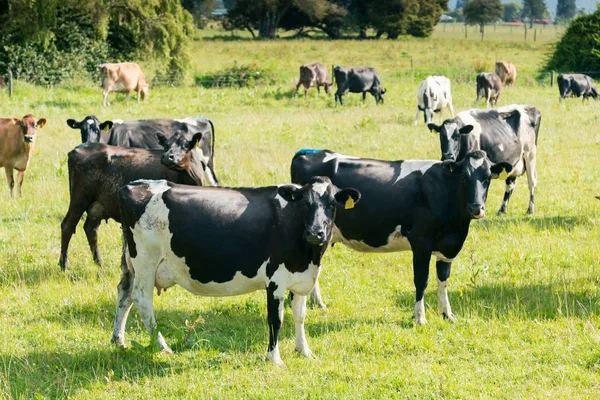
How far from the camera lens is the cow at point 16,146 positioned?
1517 centimetres

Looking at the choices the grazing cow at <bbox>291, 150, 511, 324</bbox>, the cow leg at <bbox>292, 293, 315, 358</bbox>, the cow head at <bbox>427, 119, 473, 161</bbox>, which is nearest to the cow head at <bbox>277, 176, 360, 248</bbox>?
the cow leg at <bbox>292, 293, 315, 358</bbox>

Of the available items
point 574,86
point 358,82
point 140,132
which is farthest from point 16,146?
point 574,86

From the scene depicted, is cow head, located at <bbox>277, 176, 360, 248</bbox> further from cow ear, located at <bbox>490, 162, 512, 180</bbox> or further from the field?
cow ear, located at <bbox>490, 162, 512, 180</bbox>

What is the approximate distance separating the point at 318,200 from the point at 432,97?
17.3 m

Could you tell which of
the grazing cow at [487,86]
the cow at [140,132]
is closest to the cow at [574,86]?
the grazing cow at [487,86]

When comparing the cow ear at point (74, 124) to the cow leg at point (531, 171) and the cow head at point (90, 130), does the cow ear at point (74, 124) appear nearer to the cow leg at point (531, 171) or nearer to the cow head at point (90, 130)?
the cow head at point (90, 130)

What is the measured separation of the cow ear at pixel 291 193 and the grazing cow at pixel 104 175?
332 centimetres

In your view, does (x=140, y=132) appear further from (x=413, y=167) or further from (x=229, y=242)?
(x=229, y=242)

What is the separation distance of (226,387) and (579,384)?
9.94 feet

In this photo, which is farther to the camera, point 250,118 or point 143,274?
point 250,118

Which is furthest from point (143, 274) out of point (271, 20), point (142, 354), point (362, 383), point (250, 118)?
point (271, 20)

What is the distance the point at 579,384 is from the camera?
6.62m

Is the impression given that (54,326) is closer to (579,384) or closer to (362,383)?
(362,383)

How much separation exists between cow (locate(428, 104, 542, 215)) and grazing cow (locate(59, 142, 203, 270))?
5.03 m
